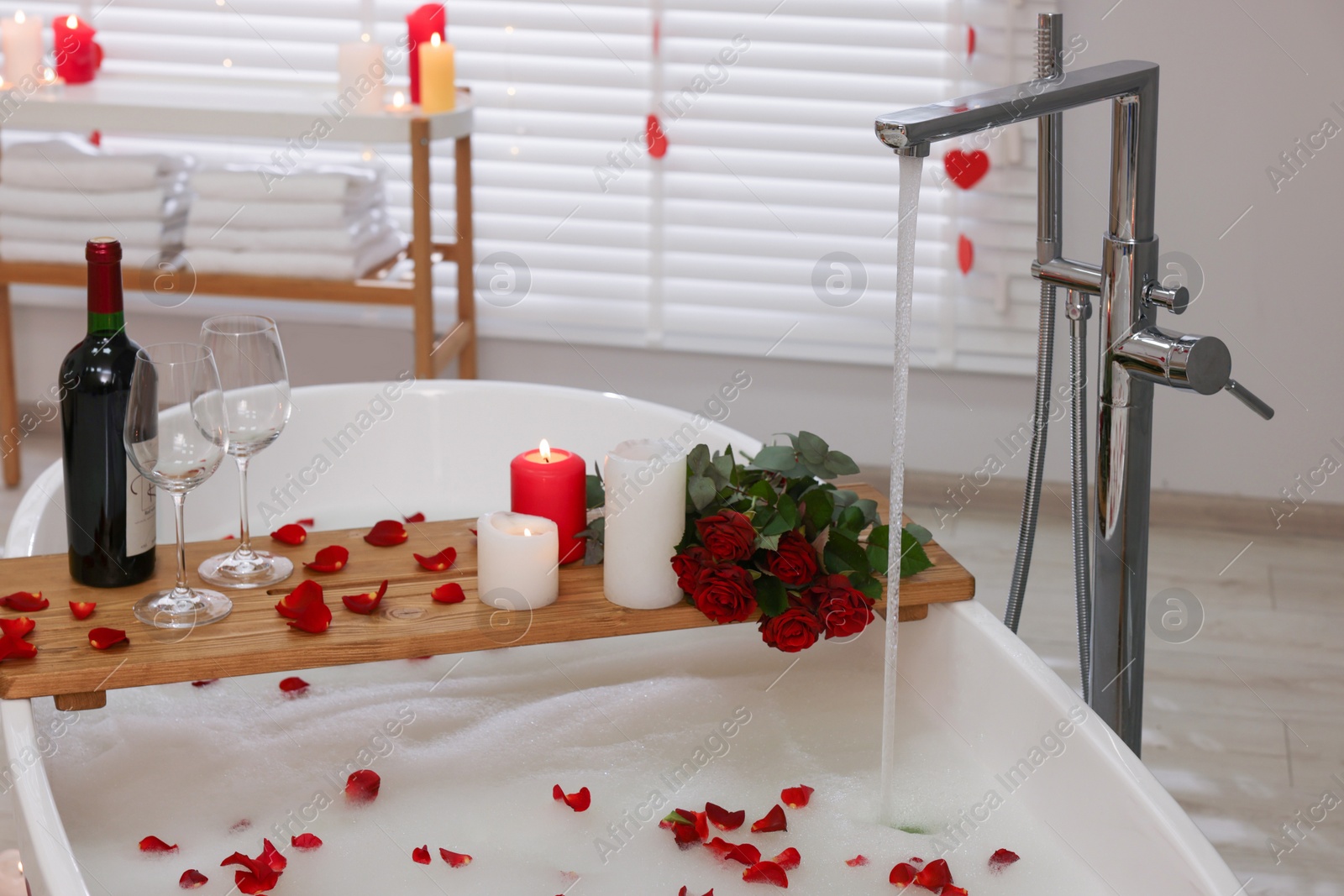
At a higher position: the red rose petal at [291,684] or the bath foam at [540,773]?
the red rose petal at [291,684]

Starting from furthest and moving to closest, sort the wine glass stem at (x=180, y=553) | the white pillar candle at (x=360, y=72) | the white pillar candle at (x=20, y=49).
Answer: the white pillar candle at (x=20, y=49)
the white pillar candle at (x=360, y=72)
the wine glass stem at (x=180, y=553)

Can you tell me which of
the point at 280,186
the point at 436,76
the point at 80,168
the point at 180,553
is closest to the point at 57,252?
the point at 80,168

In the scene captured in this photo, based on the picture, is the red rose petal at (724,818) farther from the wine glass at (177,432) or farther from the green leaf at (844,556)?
the wine glass at (177,432)

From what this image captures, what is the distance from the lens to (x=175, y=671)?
3.35ft

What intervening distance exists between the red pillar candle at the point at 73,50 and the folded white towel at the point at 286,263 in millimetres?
516

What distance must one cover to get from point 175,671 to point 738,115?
6.71ft

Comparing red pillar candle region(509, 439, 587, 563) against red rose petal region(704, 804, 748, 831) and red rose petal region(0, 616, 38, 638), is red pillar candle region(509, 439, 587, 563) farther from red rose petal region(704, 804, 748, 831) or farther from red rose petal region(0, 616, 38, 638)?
red rose petal region(0, 616, 38, 638)

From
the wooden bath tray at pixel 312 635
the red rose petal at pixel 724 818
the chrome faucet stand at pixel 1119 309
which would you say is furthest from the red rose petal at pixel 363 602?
the chrome faucet stand at pixel 1119 309

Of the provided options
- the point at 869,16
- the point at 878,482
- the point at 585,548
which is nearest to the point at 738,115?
the point at 869,16

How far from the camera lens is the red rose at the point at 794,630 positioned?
44.6 inches

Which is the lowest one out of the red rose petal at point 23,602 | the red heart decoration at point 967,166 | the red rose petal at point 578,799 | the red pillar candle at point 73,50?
the red rose petal at point 578,799

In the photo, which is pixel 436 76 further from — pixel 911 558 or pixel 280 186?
pixel 911 558

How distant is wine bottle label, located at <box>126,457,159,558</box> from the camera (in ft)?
3.71

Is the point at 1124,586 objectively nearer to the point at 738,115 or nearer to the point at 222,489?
the point at 222,489
